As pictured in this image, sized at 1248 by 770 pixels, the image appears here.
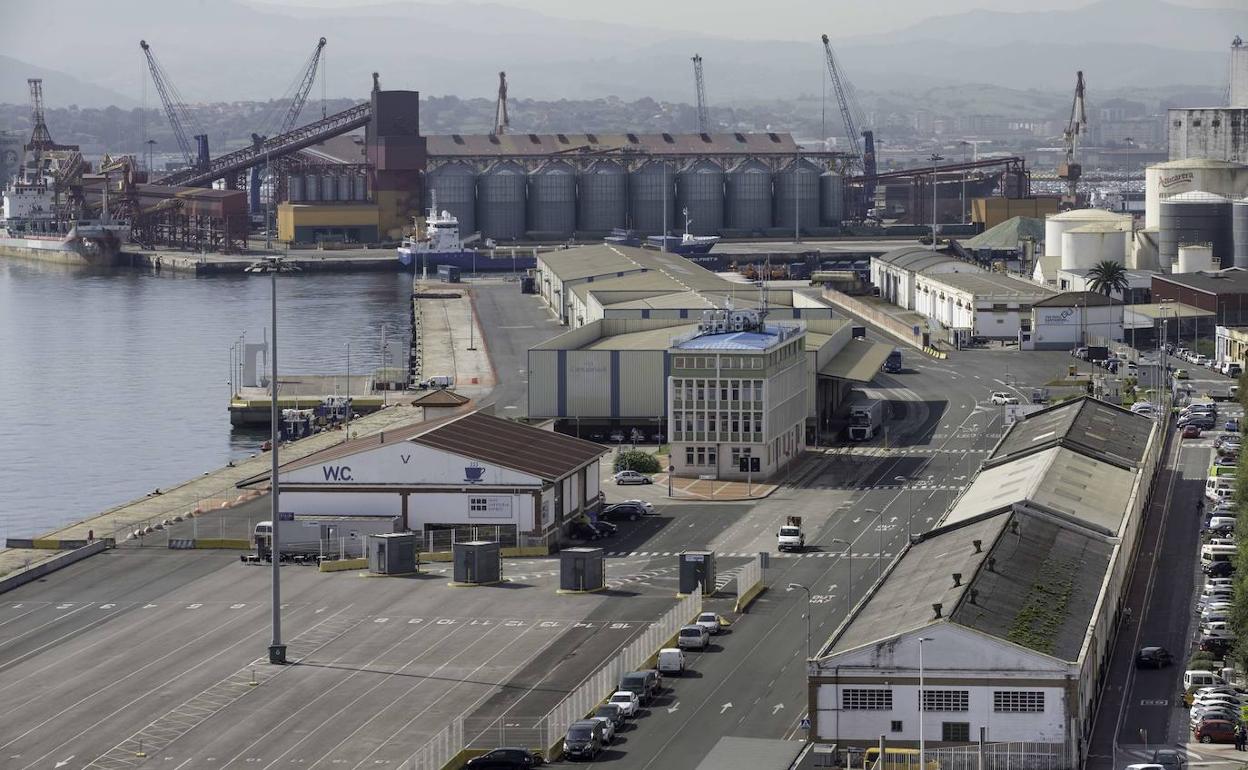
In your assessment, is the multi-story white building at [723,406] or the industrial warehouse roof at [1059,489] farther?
the multi-story white building at [723,406]

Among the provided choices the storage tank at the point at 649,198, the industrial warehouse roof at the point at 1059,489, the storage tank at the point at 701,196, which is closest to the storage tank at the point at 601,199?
the storage tank at the point at 649,198

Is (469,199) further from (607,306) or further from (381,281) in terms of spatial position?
(607,306)

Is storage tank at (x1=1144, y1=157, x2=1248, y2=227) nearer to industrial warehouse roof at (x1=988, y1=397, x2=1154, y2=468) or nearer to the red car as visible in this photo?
industrial warehouse roof at (x1=988, y1=397, x2=1154, y2=468)

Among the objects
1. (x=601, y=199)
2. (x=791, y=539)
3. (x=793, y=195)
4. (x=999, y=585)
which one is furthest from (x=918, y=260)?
(x=999, y=585)

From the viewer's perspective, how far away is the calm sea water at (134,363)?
2712 inches

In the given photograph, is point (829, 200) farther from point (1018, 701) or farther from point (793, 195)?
point (1018, 701)

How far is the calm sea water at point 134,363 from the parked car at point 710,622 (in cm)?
2520

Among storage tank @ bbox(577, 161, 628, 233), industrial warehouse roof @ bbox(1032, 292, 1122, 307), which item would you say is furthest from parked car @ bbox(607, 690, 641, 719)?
storage tank @ bbox(577, 161, 628, 233)

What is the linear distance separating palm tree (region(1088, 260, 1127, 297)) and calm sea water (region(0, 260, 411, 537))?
104ft

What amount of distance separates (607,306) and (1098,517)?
139 feet

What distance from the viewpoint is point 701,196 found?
557 ft

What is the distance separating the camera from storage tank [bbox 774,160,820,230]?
17188 centimetres

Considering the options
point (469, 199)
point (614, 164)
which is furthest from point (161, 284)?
point (614, 164)

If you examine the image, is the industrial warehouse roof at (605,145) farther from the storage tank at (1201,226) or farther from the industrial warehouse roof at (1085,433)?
the industrial warehouse roof at (1085,433)
